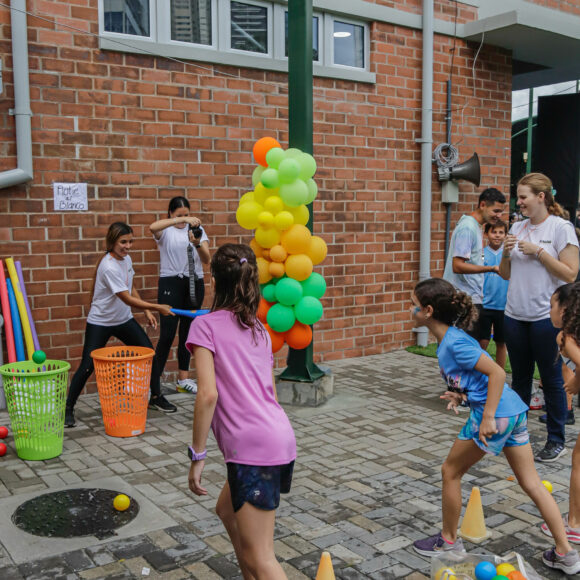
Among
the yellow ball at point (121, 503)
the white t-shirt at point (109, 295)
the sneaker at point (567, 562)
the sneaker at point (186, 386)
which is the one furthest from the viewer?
the sneaker at point (186, 386)

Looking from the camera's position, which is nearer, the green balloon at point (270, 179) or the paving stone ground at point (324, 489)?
the paving stone ground at point (324, 489)

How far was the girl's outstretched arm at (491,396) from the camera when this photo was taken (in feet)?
10.9

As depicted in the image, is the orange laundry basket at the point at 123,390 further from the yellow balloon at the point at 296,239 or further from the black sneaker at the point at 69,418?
the yellow balloon at the point at 296,239

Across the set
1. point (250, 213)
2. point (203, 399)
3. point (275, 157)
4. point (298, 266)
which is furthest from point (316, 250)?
point (203, 399)

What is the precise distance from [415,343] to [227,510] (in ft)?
22.6

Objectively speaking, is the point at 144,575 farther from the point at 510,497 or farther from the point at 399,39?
the point at 399,39

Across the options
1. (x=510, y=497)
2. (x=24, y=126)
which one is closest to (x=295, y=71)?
(x=24, y=126)

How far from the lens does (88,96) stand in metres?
6.75

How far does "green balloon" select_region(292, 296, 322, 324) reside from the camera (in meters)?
6.16

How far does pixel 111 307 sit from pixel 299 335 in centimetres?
170

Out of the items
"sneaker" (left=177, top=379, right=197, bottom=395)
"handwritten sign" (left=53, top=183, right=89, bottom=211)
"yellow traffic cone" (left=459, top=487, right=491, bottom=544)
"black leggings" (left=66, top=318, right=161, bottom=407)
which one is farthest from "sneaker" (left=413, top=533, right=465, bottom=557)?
"handwritten sign" (left=53, top=183, right=89, bottom=211)

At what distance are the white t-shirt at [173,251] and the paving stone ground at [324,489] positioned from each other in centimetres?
129

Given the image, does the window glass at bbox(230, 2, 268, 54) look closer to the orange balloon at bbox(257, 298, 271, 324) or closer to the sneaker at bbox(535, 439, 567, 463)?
the orange balloon at bbox(257, 298, 271, 324)

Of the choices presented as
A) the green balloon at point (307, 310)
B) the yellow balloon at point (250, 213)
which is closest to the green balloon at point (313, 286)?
the green balloon at point (307, 310)
